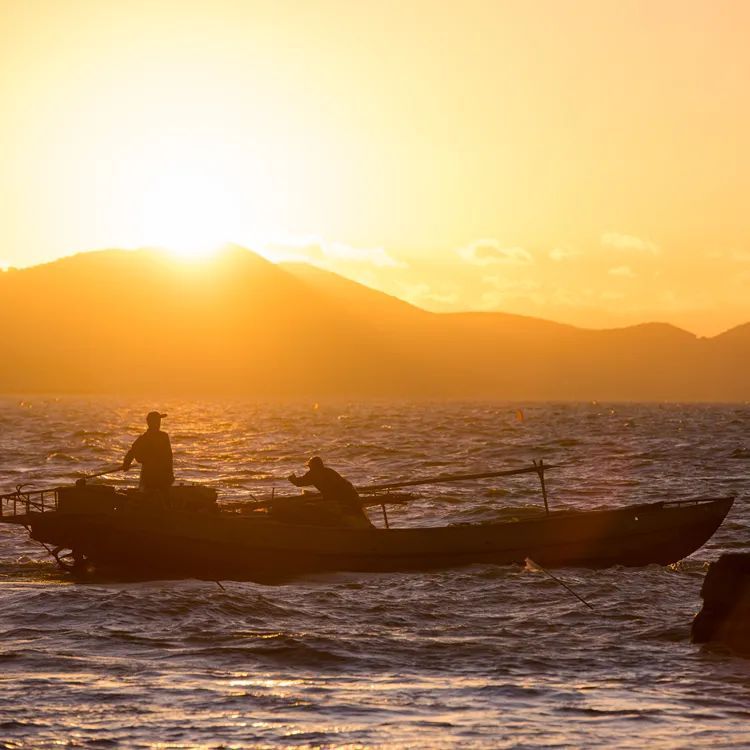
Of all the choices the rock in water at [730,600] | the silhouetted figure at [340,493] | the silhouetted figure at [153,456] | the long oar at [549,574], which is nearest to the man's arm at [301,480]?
the silhouetted figure at [340,493]

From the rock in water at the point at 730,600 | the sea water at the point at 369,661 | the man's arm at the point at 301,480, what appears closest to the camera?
the sea water at the point at 369,661

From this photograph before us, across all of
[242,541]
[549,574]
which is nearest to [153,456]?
[242,541]

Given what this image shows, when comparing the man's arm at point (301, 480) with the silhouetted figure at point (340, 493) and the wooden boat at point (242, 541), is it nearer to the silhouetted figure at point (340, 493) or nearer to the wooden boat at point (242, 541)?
the silhouetted figure at point (340, 493)

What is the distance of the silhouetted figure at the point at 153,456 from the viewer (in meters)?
23.7

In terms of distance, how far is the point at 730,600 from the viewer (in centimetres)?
1505

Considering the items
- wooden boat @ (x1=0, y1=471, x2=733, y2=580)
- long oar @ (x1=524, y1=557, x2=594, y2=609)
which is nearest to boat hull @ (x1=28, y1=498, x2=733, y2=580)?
wooden boat @ (x1=0, y1=471, x2=733, y2=580)

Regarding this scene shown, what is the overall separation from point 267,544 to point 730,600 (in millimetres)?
10860

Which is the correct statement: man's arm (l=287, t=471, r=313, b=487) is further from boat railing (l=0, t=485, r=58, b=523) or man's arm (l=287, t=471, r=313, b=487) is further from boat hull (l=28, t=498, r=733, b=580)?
boat railing (l=0, t=485, r=58, b=523)

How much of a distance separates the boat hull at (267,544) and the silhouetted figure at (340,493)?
0.70 meters

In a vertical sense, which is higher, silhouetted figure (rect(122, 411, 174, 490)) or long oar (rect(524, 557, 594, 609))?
silhouetted figure (rect(122, 411, 174, 490))

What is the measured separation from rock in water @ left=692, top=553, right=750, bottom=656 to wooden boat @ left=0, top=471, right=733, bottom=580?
9.00 meters

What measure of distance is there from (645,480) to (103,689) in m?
37.9

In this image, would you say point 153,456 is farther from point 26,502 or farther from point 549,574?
point 549,574

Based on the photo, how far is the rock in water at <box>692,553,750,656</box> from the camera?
14883mm
